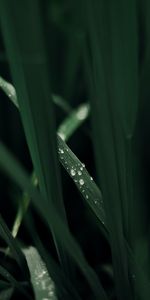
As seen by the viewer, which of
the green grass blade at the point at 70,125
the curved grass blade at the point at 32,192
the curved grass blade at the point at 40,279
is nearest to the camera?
the curved grass blade at the point at 32,192

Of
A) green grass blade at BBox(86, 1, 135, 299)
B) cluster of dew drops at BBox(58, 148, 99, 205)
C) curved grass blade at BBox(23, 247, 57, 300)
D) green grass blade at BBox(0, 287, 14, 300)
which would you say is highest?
green grass blade at BBox(86, 1, 135, 299)

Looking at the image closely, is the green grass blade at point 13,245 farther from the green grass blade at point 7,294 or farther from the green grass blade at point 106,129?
the green grass blade at point 106,129

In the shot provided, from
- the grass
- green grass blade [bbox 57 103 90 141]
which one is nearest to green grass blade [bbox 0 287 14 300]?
the grass

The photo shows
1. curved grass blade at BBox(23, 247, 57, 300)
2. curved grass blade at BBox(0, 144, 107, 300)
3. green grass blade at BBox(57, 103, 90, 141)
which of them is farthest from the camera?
green grass blade at BBox(57, 103, 90, 141)

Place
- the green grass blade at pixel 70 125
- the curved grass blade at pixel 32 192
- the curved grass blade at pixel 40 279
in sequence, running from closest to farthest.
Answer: the curved grass blade at pixel 32 192, the curved grass blade at pixel 40 279, the green grass blade at pixel 70 125

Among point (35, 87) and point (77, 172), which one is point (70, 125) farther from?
point (35, 87)

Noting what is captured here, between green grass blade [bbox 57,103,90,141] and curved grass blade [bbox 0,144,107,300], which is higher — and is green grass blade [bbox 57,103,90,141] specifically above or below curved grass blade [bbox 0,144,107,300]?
below

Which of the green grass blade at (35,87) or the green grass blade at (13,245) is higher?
the green grass blade at (35,87)

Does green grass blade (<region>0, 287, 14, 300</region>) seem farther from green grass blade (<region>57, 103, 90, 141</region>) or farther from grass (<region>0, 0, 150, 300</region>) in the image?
green grass blade (<region>57, 103, 90, 141</region>)

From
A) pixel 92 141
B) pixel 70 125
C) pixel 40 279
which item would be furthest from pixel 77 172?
pixel 70 125

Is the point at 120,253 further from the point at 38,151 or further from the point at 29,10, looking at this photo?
the point at 29,10

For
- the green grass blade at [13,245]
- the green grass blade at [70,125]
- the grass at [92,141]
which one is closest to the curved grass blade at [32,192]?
the grass at [92,141]

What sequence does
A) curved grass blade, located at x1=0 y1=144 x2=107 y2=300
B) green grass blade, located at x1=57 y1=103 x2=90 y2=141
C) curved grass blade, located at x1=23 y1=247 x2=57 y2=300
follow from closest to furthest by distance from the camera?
curved grass blade, located at x1=0 y1=144 x2=107 y2=300 → curved grass blade, located at x1=23 y1=247 x2=57 y2=300 → green grass blade, located at x1=57 y1=103 x2=90 y2=141
